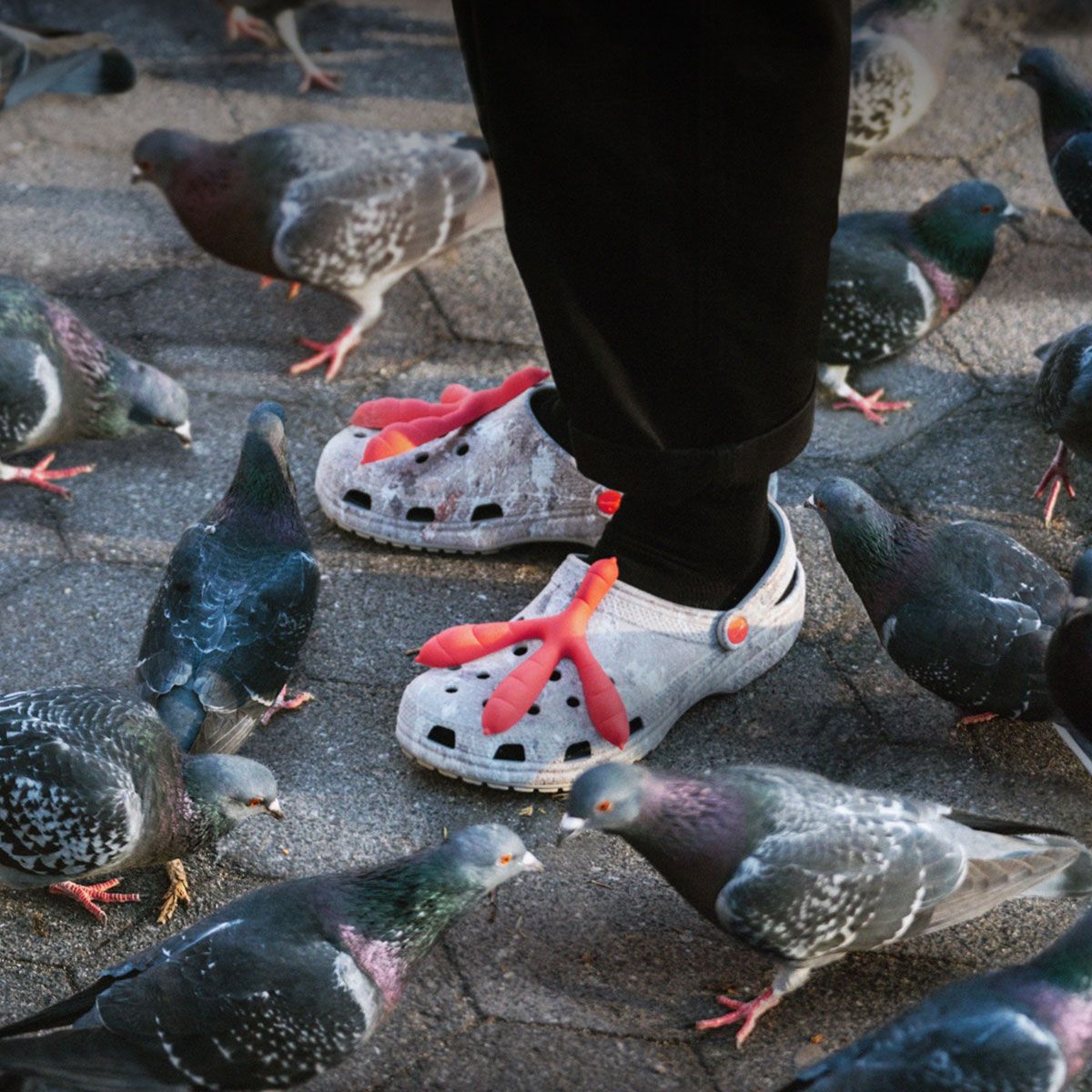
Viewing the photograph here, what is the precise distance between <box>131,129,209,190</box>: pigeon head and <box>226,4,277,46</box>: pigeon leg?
1392 mm

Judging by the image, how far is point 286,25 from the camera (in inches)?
201

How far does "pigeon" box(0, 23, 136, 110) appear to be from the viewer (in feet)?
16.0

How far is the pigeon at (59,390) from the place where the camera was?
3506mm

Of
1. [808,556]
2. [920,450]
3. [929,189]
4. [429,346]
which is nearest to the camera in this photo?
[808,556]

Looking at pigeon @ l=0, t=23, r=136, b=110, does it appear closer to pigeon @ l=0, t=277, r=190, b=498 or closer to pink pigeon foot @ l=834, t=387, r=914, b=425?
pigeon @ l=0, t=277, r=190, b=498

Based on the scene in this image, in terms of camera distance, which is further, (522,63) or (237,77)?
(237,77)

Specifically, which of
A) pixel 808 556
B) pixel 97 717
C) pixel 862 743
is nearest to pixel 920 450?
pixel 808 556

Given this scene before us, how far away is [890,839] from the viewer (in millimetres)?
2266

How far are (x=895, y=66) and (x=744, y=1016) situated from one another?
320 cm

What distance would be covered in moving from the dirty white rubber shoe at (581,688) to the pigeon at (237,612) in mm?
303

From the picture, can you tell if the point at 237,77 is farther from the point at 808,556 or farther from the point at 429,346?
the point at 808,556

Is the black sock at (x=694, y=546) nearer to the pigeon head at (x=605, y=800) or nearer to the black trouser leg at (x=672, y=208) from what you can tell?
the black trouser leg at (x=672, y=208)

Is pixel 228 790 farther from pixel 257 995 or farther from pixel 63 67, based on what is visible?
pixel 63 67

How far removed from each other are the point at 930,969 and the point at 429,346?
2217mm
